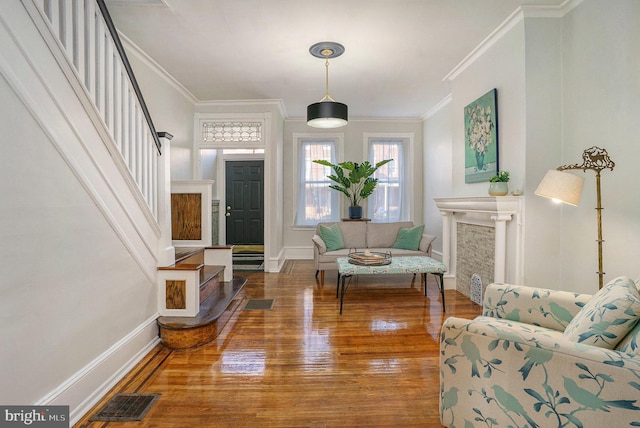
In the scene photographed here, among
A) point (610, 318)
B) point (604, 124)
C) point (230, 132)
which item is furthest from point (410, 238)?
point (610, 318)

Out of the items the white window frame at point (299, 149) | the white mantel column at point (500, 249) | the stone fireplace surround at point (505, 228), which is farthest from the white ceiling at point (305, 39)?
the white mantel column at point (500, 249)

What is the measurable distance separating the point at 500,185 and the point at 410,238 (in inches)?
73.8

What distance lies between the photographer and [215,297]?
3.29 m

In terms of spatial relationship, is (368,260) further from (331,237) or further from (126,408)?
(126,408)

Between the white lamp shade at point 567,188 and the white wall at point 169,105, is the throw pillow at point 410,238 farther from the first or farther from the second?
the white wall at point 169,105

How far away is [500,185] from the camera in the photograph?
2.94 metres

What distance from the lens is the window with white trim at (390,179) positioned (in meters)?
6.37

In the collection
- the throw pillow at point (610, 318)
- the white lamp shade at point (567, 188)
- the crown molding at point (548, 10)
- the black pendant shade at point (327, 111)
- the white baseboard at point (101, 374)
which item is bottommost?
the white baseboard at point (101, 374)

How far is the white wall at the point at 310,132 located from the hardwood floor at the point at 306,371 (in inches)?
111

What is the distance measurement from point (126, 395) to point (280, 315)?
5.12ft

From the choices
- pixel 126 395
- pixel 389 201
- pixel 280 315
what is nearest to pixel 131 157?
pixel 126 395

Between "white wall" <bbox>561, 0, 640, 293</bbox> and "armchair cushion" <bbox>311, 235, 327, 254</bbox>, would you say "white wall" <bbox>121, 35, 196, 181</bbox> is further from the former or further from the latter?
"white wall" <bbox>561, 0, 640, 293</bbox>

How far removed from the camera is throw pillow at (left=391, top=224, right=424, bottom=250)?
4637 mm

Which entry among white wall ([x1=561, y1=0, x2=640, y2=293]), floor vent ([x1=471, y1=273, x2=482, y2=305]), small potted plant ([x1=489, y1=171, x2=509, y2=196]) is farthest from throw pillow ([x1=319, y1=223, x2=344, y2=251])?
white wall ([x1=561, y1=0, x2=640, y2=293])
